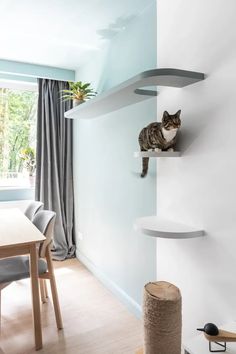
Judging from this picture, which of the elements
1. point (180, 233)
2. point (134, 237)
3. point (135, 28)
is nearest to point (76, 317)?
point (134, 237)

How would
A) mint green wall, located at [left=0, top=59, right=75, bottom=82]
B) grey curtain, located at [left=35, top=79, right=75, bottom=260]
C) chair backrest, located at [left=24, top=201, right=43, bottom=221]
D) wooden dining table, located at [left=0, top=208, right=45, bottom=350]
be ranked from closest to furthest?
wooden dining table, located at [left=0, top=208, right=45, bottom=350] < chair backrest, located at [left=24, top=201, right=43, bottom=221] < mint green wall, located at [left=0, top=59, right=75, bottom=82] < grey curtain, located at [left=35, top=79, right=75, bottom=260]

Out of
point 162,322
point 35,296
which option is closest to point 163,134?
point 162,322

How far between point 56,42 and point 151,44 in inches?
46.8

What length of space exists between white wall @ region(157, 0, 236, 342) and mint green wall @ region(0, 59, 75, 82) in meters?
2.16

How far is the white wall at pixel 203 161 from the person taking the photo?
4.38 feet

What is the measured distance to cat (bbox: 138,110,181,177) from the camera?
1556mm

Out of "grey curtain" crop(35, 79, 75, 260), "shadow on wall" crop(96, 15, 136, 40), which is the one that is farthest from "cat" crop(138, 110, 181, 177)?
"grey curtain" crop(35, 79, 75, 260)

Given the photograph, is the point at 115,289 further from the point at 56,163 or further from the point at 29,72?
the point at 29,72

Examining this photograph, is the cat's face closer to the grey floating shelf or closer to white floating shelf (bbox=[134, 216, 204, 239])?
the grey floating shelf

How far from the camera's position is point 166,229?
5.06 ft

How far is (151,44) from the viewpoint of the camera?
6.96 ft

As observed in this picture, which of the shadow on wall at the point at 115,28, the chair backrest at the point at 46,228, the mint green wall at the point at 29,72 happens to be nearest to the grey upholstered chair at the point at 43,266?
the chair backrest at the point at 46,228

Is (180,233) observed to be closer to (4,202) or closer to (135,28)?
(135,28)

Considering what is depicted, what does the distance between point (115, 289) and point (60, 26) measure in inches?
97.0
